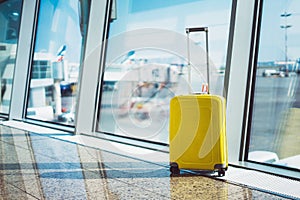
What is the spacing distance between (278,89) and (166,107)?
137 centimetres

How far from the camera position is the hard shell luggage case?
2742 mm

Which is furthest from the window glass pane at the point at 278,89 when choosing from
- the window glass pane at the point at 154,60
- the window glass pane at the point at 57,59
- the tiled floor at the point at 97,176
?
the window glass pane at the point at 57,59

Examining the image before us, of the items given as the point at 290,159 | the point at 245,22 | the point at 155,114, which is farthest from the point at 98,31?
the point at 290,159

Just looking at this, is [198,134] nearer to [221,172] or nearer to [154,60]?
[221,172]

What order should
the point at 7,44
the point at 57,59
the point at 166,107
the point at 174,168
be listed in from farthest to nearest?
the point at 7,44
the point at 57,59
the point at 166,107
the point at 174,168

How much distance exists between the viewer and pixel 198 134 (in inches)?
110

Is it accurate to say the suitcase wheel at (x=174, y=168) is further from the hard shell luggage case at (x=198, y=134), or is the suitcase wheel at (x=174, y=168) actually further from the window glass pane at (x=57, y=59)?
the window glass pane at (x=57, y=59)

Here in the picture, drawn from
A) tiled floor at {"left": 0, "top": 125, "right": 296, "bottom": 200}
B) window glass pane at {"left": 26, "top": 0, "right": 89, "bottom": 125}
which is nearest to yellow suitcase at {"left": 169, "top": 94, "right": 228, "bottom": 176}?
tiled floor at {"left": 0, "top": 125, "right": 296, "bottom": 200}

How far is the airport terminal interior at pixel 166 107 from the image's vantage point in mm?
2693

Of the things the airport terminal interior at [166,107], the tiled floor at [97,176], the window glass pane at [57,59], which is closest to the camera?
the tiled floor at [97,176]

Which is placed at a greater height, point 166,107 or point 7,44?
point 7,44

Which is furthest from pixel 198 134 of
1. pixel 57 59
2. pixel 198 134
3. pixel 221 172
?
pixel 57 59

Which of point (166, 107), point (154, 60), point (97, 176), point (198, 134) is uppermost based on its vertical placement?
point (154, 60)

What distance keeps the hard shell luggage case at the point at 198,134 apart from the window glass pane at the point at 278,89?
55cm
